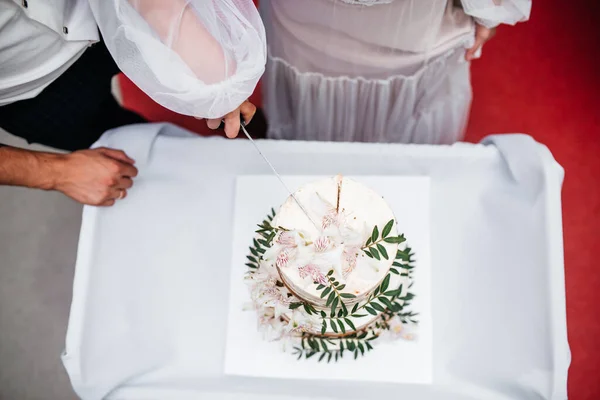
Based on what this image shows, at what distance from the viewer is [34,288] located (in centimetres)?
177

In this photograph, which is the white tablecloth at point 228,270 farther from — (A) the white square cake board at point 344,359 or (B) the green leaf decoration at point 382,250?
(B) the green leaf decoration at point 382,250

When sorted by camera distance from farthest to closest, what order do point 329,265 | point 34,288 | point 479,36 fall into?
point 34,288
point 479,36
point 329,265

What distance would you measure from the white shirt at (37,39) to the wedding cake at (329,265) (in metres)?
0.52

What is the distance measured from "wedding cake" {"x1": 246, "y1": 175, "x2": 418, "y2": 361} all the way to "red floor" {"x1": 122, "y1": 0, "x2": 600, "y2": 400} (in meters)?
1.05

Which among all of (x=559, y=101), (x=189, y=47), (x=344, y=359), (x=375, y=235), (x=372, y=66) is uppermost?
(x=559, y=101)

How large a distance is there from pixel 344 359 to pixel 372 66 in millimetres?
617

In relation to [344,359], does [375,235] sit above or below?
above

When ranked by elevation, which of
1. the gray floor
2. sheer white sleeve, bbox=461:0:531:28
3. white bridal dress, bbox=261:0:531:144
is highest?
sheer white sleeve, bbox=461:0:531:28

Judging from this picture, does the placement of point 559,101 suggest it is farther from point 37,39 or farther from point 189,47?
point 37,39

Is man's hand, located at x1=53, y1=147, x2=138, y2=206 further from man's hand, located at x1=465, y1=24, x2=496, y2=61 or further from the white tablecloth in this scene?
man's hand, located at x1=465, y1=24, x2=496, y2=61

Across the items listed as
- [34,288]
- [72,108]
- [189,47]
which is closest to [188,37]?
[189,47]

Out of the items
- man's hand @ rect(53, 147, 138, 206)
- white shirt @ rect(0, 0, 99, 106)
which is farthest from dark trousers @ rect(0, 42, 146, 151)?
man's hand @ rect(53, 147, 138, 206)

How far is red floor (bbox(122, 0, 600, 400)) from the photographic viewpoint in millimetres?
1650

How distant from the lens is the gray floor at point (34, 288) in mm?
1704
